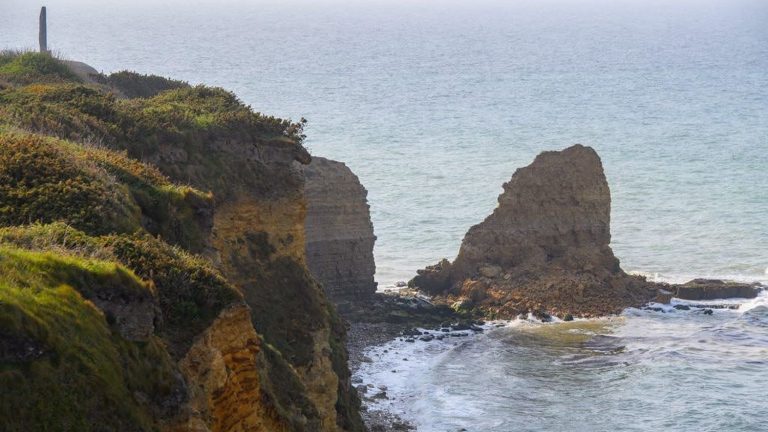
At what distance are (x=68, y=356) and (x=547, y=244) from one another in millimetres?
47544

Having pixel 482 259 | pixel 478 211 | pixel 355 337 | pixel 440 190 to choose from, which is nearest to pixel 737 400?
pixel 355 337

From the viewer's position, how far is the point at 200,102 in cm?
4156

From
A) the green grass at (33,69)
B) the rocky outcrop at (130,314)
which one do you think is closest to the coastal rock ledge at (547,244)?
the green grass at (33,69)

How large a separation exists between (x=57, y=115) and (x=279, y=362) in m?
10.2

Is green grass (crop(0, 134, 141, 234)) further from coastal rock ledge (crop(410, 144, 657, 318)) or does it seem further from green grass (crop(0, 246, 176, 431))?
coastal rock ledge (crop(410, 144, 657, 318))

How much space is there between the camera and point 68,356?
14906 millimetres

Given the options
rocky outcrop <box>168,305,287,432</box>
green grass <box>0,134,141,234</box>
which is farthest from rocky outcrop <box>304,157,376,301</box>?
rocky outcrop <box>168,305,287,432</box>

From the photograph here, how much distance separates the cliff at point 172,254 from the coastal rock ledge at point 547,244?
64.8 ft

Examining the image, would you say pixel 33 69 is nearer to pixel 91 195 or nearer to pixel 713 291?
pixel 91 195

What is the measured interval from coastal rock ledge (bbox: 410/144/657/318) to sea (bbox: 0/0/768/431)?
3096mm

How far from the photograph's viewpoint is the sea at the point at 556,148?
148 feet

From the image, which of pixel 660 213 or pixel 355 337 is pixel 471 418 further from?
pixel 660 213

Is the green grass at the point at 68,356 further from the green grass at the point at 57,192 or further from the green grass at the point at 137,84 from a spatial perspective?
the green grass at the point at 137,84

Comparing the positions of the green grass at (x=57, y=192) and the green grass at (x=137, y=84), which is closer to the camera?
the green grass at (x=57, y=192)
